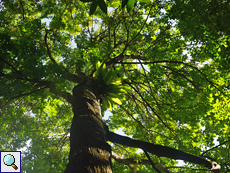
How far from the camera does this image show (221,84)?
3969 millimetres

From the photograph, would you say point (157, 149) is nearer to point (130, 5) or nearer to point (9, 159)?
point (130, 5)

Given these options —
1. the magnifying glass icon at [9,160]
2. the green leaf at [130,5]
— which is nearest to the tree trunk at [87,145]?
the green leaf at [130,5]

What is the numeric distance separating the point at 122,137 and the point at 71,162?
1060 millimetres

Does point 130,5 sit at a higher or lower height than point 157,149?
higher

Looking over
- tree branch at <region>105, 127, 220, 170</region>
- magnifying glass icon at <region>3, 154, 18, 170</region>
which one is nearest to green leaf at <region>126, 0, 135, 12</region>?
tree branch at <region>105, 127, 220, 170</region>

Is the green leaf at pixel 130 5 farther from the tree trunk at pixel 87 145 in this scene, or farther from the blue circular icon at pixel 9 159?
the blue circular icon at pixel 9 159

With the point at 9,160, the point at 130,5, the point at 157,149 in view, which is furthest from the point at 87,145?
the point at 9,160

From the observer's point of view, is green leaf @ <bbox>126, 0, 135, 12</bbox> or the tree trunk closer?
green leaf @ <bbox>126, 0, 135, 12</bbox>

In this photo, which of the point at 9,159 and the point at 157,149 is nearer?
the point at 157,149

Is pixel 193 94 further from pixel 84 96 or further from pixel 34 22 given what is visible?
pixel 34 22

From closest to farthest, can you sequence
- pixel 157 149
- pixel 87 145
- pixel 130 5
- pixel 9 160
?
1. pixel 130 5
2. pixel 87 145
3. pixel 157 149
4. pixel 9 160

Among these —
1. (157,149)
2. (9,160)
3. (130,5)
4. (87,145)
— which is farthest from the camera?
(9,160)

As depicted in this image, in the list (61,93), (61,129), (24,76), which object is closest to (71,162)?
(61,93)

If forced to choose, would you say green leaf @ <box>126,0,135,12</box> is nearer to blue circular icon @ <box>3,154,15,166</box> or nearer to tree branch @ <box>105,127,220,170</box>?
tree branch @ <box>105,127,220,170</box>
